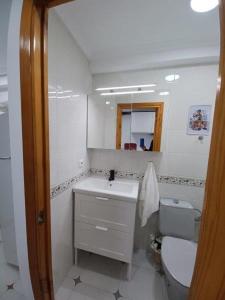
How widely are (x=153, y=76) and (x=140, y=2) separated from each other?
700 millimetres

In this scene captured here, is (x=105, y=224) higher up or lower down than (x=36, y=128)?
lower down

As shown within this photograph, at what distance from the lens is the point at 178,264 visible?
3.77 ft

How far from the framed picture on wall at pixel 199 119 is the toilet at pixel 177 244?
795 mm

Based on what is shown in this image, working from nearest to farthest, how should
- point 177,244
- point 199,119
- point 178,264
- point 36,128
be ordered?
point 36,128 → point 178,264 → point 177,244 → point 199,119

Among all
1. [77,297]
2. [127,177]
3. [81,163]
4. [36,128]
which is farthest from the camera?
[127,177]

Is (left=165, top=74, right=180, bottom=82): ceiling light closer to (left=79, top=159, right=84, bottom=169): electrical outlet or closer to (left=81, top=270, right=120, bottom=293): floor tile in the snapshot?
(left=79, top=159, right=84, bottom=169): electrical outlet

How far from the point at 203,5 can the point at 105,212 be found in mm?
1762

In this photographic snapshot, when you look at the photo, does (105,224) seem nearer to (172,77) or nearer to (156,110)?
(156,110)

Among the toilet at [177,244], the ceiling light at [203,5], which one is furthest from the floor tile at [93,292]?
the ceiling light at [203,5]

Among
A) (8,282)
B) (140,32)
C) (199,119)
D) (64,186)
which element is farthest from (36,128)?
(199,119)

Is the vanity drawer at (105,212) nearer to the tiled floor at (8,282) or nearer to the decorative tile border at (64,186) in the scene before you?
the decorative tile border at (64,186)

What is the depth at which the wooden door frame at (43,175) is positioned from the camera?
39 centimetres

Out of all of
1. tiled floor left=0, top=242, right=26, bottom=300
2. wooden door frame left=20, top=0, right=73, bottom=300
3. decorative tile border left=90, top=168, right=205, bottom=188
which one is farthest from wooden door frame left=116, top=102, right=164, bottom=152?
tiled floor left=0, top=242, right=26, bottom=300

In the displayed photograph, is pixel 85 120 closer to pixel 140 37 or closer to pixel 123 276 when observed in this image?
pixel 140 37
